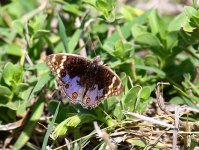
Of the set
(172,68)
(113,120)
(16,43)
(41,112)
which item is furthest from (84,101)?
(16,43)

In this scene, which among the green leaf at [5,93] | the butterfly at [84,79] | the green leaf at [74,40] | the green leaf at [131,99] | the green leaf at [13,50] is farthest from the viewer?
the green leaf at [13,50]

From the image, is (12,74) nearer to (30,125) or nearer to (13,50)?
(30,125)

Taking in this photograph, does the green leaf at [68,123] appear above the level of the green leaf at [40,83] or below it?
below

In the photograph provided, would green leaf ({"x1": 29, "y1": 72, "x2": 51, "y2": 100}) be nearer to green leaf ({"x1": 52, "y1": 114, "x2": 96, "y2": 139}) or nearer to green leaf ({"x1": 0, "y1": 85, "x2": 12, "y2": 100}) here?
green leaf ({"x1": 0, "y1": 85, "x2": 12, "y2": 100})

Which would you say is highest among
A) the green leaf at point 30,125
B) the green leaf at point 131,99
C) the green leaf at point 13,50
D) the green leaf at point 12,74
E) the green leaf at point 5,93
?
the green leaf at point 13,50

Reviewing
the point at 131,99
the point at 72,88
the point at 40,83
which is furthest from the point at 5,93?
the point at 131,99

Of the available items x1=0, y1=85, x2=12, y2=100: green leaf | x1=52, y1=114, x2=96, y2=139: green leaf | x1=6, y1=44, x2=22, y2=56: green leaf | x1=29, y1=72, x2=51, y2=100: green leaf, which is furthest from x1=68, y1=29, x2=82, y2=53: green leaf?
x1=52, y1=114, x2=96, y2=139: green leaf

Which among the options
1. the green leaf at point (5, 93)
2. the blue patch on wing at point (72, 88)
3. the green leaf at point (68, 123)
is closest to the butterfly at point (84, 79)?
the blue patch on wing at point (72, 88)

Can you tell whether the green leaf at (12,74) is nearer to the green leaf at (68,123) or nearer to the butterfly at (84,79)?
the butterfly at (84,79)

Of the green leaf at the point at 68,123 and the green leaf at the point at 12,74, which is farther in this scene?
the green leaf at the point at 12,74
